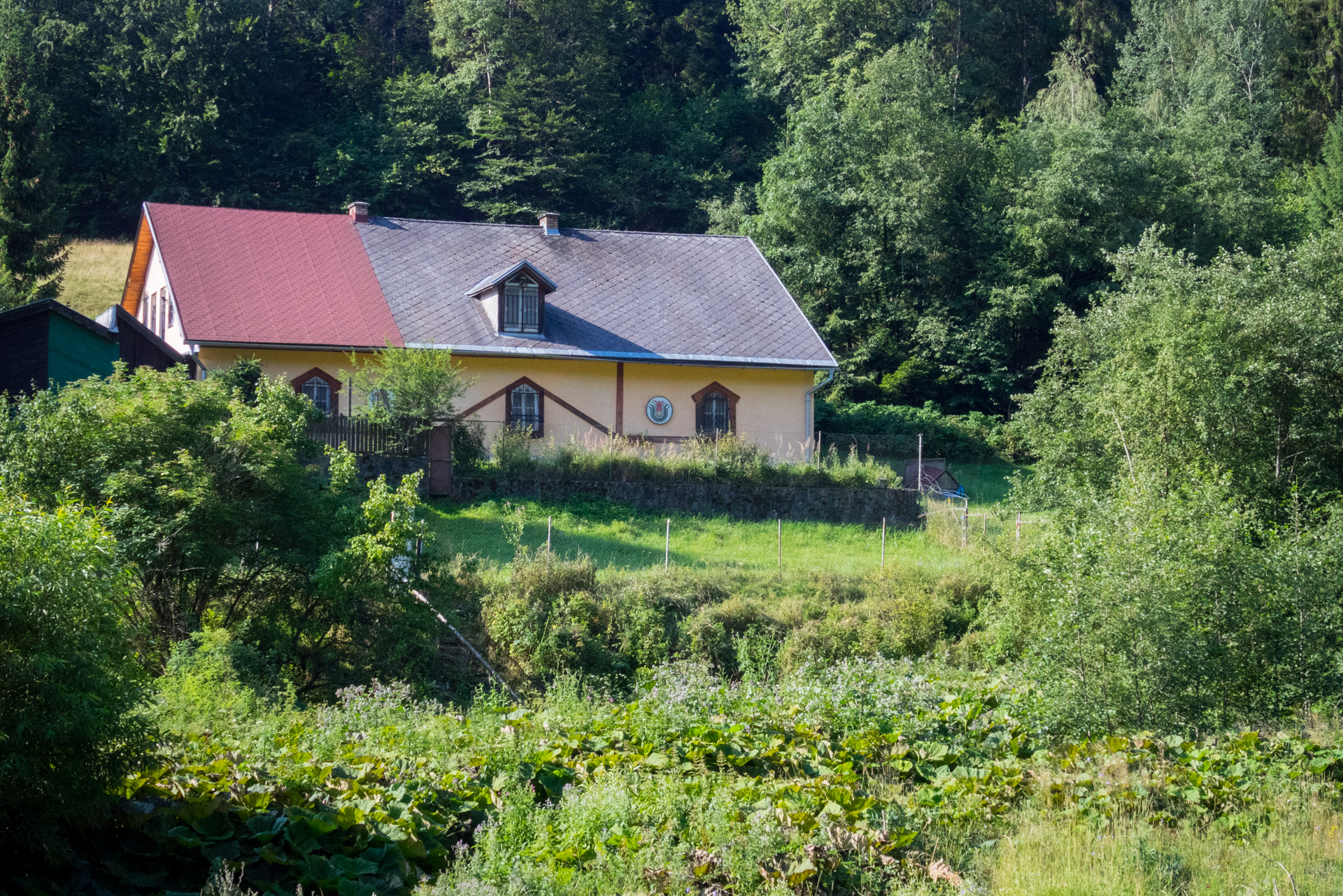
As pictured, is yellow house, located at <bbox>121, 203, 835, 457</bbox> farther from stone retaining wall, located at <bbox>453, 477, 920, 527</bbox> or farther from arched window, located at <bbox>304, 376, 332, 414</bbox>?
stone retaining wall, located at <bbox>453, 477, 920, 527</bbox>

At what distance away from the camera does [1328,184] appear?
147ft

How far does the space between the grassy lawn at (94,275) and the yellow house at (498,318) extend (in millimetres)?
7761

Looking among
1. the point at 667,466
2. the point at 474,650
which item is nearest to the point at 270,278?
the point at 667,466

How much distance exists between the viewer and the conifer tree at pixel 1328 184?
4343 centimetres

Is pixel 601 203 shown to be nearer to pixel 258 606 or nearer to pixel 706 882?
pixel 258 606

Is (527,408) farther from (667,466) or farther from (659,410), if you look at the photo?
(667,466)

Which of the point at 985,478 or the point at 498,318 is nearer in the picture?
the point at 498,318

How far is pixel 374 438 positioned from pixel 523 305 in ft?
21.7

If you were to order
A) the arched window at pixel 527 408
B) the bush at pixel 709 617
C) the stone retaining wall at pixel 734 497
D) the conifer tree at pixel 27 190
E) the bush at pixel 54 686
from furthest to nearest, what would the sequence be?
the conifer tree at pixel 27 190 → the arched window at pixel 527 408 → the stone retaining wall at pixel 734 497 → the bush at pixel 709 617 → the bush at pixel 54 686

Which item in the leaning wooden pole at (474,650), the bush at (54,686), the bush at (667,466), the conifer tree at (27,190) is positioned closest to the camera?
the bush at (54,686)

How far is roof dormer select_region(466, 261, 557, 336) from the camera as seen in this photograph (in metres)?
28.5

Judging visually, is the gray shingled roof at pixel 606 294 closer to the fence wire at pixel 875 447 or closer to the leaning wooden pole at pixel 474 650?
the fence wire at pixel 875 447

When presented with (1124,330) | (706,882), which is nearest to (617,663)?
(706,882)

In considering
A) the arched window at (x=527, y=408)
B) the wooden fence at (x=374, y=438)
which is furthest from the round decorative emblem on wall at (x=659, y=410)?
the wooden fence at (x=374, y=438)
